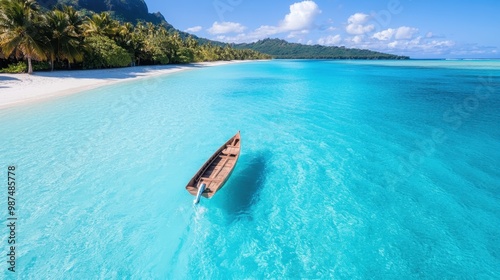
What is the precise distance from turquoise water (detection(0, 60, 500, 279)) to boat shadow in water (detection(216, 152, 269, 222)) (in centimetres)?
6

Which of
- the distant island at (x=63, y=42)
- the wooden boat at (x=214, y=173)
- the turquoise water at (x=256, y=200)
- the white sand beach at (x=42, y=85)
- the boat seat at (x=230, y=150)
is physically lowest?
the turquoise water at (x=256, y=200)

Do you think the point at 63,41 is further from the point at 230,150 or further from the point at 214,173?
the point at 214,173

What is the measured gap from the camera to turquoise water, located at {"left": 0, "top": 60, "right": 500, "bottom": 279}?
22.6ft

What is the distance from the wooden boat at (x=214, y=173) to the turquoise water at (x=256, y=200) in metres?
0.91

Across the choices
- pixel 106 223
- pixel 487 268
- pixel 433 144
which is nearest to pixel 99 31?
pixel 106 223

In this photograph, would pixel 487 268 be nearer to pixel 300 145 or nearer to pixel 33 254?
pixel 300 145

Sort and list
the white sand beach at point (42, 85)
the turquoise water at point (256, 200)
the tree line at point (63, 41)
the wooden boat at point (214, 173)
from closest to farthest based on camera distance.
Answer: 1. the turquoise water at point (256, 200)
2. the wooden boat at point (214, 173)
3. the white sand beach at point (42, 85)
4. the tree line at point (63, 41)

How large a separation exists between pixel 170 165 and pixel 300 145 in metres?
7.73

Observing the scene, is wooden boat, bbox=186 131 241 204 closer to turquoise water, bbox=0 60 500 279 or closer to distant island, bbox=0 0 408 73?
turquoise water, bbox=0 60 500 279

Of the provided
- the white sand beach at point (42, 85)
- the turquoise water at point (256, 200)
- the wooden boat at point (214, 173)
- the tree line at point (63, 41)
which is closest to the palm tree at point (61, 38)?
the tree line at point (63, 41)

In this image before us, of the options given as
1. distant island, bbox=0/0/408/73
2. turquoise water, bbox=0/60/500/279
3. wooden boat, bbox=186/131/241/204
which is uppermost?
distant island, bbox=0/0/408/73

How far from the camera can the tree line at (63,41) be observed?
29.8m

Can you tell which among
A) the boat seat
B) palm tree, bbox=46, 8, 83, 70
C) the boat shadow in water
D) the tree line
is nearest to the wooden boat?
the boat seat

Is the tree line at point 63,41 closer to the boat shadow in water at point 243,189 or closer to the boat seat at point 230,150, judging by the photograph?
the boat seat at point 230,150
